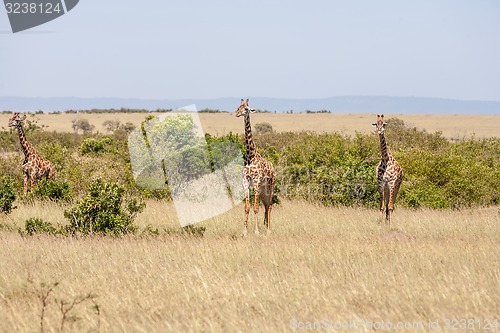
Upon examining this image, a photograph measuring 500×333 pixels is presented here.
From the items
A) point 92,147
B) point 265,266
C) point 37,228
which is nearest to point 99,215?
point 37,228

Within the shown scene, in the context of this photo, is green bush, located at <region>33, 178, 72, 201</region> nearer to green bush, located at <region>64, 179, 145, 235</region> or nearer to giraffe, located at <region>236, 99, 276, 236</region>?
green bush, located at <region>64, 179, 145, 235</region>

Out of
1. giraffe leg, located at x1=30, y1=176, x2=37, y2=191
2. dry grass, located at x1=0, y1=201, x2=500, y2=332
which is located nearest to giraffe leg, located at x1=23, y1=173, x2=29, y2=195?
giraffe leg, located at x1=30, y1=176, x2=37, y2=191

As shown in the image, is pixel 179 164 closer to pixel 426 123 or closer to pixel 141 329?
pixel 141 329

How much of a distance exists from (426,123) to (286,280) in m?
85.9

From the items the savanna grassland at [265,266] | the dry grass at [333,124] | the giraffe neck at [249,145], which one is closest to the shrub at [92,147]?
the savanna grassland at [265,266]

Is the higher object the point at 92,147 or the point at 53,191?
the point at 53,191

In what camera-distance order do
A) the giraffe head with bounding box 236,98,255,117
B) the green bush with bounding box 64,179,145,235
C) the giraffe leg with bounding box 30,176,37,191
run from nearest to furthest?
the green bush with bounding box 64,179,145,235 → the giraffe head with bounding box 236,98,255,117 → the giraffe leg with bounding box 30,176,37,191

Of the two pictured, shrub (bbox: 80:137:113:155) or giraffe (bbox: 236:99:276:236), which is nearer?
giraffe (bbox: 236:99:276:236)

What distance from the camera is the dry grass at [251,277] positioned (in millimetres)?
7422

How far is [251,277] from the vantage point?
9.34m

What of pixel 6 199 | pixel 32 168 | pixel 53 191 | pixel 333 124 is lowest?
pixel 333 124

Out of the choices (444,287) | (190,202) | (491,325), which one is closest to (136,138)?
(190,202)

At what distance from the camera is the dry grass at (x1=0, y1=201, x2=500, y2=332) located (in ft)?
24.3

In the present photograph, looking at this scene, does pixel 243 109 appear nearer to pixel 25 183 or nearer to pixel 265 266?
pixel 265 266
